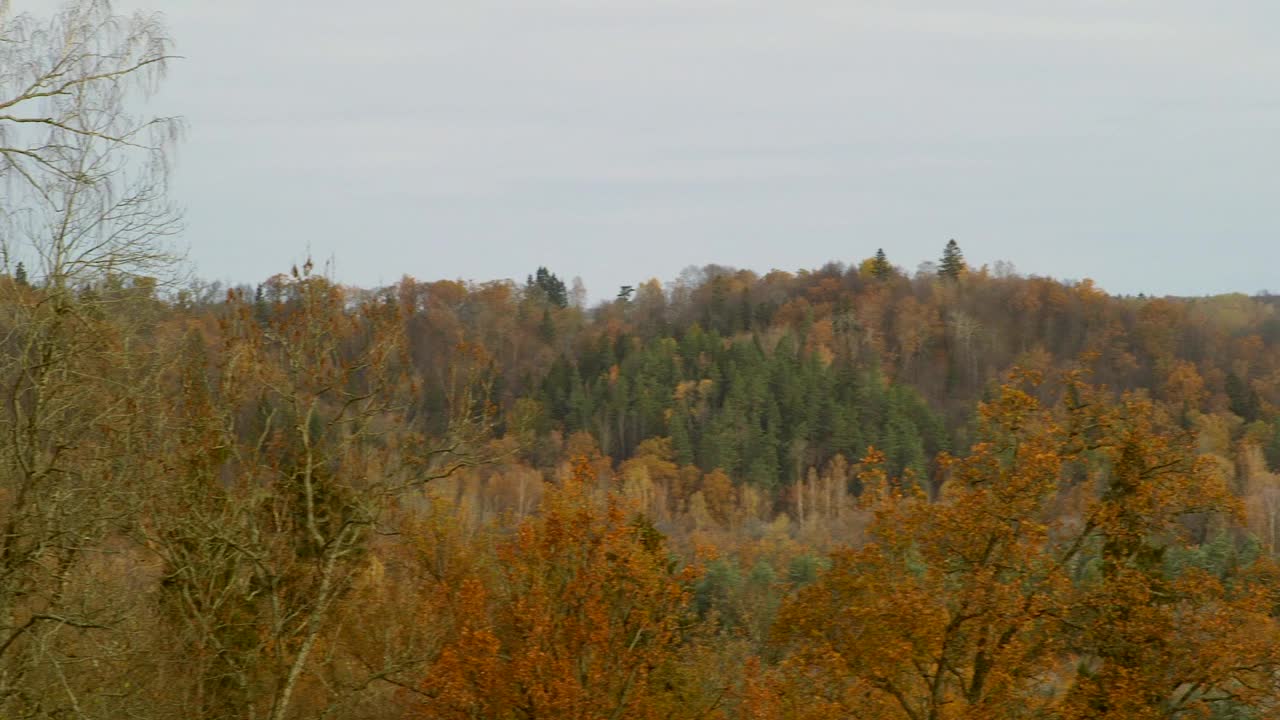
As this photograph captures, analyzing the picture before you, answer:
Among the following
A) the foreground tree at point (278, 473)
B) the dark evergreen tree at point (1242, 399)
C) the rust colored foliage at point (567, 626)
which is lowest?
the dark evergreen tree at point (1242, 399)

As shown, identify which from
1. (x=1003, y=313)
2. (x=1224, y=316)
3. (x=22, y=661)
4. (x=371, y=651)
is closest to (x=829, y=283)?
(x=1003, y=313)

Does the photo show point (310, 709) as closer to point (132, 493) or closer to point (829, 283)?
point (132, 493)

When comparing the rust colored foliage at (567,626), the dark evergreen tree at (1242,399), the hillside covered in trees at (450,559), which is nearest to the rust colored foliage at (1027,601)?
the hillside covered in trees at (450,559)

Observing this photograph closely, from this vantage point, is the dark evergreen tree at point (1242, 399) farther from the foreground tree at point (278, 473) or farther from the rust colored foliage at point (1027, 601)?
the foreground tree at point (278, 473)

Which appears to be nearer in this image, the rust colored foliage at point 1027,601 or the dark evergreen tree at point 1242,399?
the rust colored foliage at point 1027,601

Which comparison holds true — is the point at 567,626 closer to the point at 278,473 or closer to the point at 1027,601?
the point at 278,473

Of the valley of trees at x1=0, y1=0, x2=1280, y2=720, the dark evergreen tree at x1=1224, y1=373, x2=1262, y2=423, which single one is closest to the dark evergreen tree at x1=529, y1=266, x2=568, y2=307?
the dark evergreen tree at x1=1224, y1=373, x2=1262, y2=423

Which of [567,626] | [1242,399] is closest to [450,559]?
[567,626]

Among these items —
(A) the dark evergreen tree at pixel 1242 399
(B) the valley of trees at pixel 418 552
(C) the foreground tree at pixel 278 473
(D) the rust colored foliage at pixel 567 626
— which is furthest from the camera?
(A) the dark evergreen tree at pixel 1242 399

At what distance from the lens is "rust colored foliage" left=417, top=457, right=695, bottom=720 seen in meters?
21.3

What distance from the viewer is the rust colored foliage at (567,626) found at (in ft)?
70.0

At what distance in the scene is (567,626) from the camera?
2236cm

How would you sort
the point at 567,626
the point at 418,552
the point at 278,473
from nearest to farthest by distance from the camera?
the point at 278,473, the point at 567,626, the point at 418,552

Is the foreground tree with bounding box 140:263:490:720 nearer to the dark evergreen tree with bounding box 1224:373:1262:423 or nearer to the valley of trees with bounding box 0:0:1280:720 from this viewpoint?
the valley of trees with bounding box 0:0:1280:720
